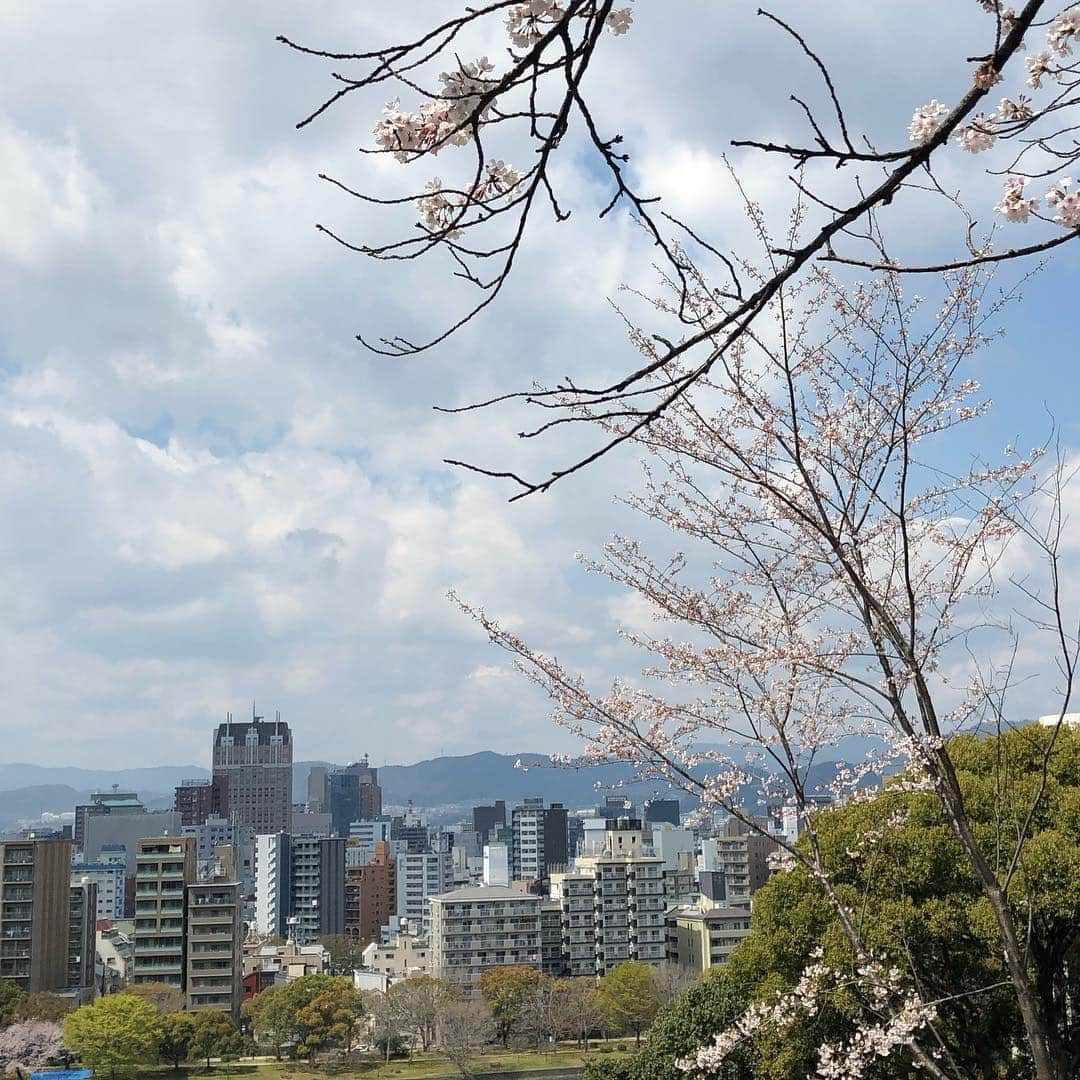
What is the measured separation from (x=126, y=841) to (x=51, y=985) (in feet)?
221

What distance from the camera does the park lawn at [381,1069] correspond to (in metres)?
22.1

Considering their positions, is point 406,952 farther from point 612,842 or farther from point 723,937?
point 723,937

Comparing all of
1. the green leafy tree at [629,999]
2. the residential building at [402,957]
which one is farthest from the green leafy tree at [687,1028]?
the residential building at [402,957]

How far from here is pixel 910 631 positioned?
3111 millimetres

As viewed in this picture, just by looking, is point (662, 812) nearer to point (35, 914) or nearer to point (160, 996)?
point (35, 914)

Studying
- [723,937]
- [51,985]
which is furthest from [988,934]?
[51,985]

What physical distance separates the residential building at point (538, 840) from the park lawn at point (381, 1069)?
44288 mm

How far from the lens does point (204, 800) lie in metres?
101

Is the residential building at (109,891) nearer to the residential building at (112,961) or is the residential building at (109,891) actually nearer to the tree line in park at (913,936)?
the residential building at (112,961)

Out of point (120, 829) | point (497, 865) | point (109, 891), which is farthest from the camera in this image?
point (120, 829)

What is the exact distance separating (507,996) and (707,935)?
23.6 ft

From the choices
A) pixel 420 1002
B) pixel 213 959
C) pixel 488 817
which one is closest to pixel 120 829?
pixel 488 817

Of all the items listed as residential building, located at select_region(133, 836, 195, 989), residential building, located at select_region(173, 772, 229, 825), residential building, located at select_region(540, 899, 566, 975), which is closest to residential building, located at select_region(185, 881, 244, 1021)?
residential building, located at select_region(133, 836, 195, 989)

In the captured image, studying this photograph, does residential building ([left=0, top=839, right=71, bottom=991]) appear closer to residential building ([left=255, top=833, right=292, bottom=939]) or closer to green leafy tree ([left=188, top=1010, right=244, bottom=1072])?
green leafy tree ([left=188, top=1010, right=244, bottom=1072])
